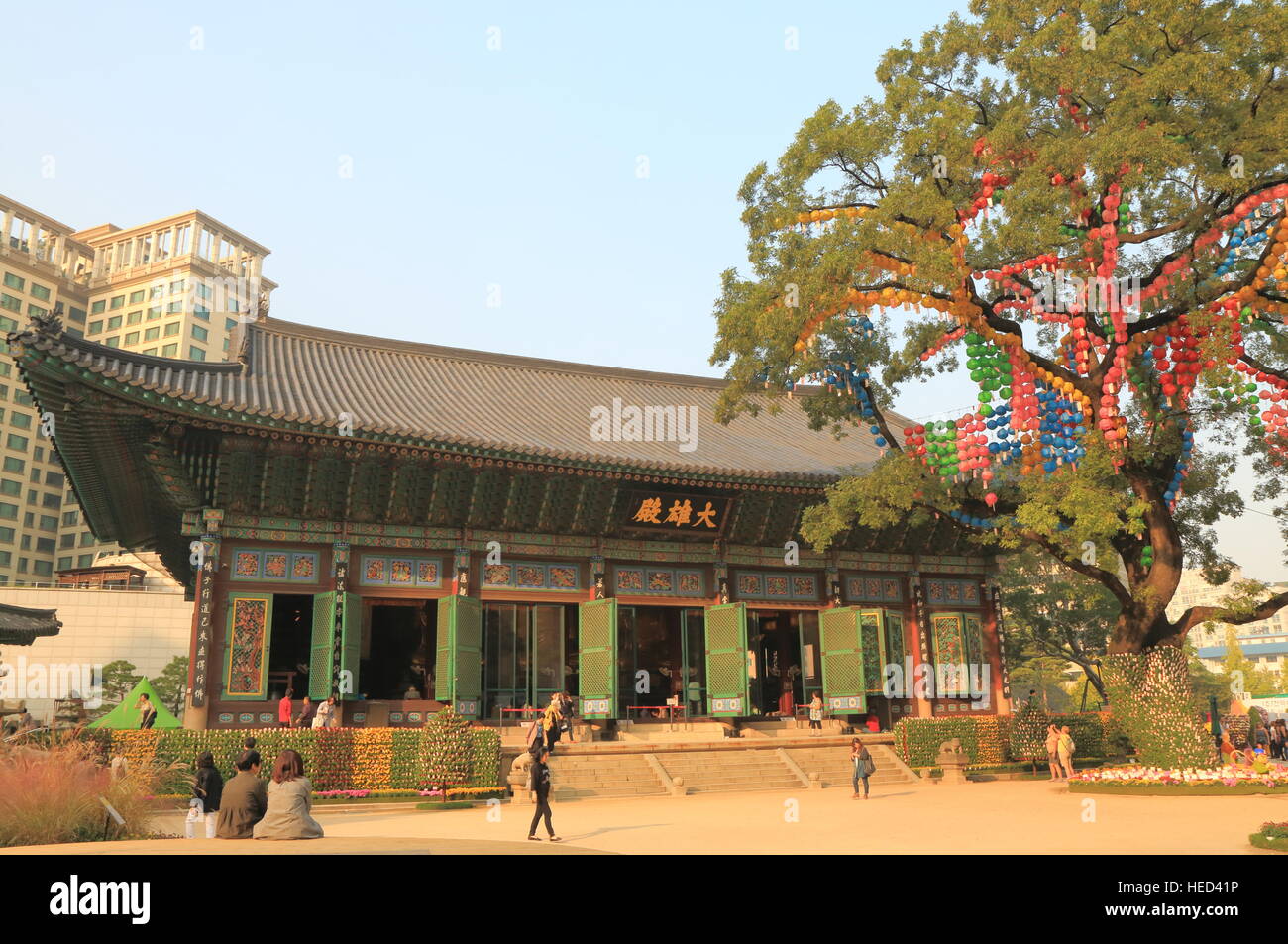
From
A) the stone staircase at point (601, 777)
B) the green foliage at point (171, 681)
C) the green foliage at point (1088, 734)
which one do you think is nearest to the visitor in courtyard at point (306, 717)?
the stone staircase at point (601, 777)

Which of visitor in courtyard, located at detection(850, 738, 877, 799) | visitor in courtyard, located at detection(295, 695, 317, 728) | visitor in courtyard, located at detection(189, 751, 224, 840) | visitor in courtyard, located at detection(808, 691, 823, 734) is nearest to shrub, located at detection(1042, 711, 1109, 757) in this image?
visitor in courtyard, located at detection(808, 691, 823, 734)

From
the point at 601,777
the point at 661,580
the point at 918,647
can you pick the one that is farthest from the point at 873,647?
the point at 601,777

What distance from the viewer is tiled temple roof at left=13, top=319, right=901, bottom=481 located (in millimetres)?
17031

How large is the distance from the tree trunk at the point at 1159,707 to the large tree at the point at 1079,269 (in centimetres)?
4

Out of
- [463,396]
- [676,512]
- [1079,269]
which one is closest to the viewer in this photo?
[1079,269]

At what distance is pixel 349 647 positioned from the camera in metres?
17.9

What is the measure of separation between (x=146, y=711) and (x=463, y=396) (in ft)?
34.3

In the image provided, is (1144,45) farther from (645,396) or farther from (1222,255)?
(645,396)

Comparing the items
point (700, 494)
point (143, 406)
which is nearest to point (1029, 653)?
point (700, 494)

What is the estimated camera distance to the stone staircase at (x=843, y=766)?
18719 mm

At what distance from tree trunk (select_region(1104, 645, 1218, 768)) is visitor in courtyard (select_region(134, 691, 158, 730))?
52.3 ft

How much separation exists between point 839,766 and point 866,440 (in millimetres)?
11572

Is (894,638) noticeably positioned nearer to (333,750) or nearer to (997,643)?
(997,643)

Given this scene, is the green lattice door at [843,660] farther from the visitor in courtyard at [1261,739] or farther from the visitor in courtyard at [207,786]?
the visitor in courtyard at [207,786]
